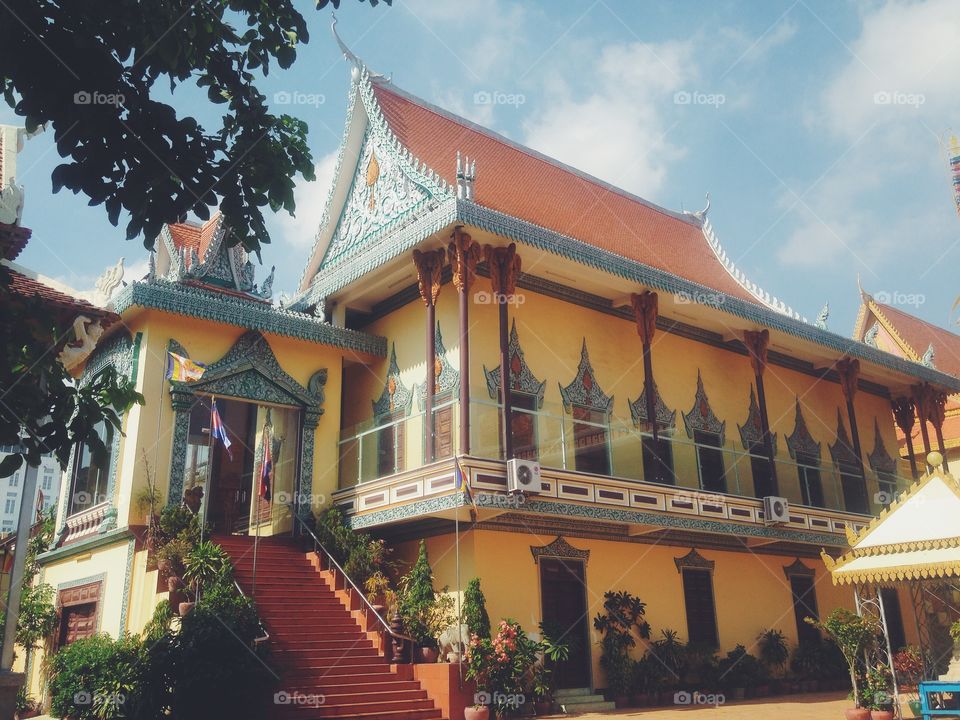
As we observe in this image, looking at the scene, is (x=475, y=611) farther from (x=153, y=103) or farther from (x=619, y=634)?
(x=153, y=103)

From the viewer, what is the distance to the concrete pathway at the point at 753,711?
35.4 ft

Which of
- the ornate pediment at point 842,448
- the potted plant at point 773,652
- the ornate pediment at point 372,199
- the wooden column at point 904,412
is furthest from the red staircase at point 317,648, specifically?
the wooden column at point 904,412

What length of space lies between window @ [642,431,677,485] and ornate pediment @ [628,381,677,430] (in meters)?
0.35

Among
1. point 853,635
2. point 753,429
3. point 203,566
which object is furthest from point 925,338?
point 203,566

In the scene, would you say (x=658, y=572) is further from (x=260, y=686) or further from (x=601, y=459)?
(x=260, y=686)

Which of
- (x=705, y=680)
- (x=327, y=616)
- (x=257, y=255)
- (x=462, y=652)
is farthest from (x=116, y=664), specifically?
(x=705, y=680)

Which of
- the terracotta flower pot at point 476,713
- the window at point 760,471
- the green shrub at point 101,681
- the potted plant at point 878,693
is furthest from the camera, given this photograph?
the window at point 760,471

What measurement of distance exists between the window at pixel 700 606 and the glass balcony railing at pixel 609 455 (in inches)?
58.5

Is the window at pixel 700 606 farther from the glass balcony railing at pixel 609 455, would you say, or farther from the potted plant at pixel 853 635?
the potted plant at pixel 853 635

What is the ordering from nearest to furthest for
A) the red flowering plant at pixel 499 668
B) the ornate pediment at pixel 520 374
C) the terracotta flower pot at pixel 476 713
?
the terracotta flower pot at pixel 476 713
the red flowering plant at pixel 499 668
the ornate pediment at pixel 520 374


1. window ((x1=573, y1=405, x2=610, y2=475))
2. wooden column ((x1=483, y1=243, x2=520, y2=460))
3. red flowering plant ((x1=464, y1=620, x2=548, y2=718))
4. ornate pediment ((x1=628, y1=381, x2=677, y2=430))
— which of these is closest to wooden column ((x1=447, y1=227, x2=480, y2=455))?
wooden column ((x1=483, y1=243, x2=520, y2=460))

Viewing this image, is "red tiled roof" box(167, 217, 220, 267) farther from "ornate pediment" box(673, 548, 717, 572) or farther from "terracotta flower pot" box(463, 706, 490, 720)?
"ornate pediment" box(673, 548, 717, 572)

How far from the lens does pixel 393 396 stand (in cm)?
1402

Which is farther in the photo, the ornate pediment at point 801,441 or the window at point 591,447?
the ornate pediment at point 801,441
